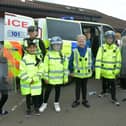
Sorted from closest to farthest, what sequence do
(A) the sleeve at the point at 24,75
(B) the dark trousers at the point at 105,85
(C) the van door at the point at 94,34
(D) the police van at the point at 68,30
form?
1. (A) the sleeve at the point at 24,75
2. (B) the dark trousers at the point at 105,85
3. (D) the police van at the point at 68,30
4. (C) the van door at the point at 94,34

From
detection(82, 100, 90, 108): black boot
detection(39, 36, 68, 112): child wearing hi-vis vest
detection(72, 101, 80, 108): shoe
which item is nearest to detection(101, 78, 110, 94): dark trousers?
detection(82, 100, 90, 108): black boot

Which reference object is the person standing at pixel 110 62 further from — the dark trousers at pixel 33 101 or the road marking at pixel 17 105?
the road marking at pixel 17 105

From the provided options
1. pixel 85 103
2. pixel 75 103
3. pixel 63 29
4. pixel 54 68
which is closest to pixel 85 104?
pixel 85 103

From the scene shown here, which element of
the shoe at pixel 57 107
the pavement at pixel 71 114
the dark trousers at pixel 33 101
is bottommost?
the pavement at pixel 71 114

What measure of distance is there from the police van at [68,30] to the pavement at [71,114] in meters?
2.19

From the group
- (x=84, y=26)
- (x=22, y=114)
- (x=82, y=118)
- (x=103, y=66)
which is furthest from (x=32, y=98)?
(x=84, y=26)

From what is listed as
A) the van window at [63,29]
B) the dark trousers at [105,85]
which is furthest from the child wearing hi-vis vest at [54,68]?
the van window at [63,29]

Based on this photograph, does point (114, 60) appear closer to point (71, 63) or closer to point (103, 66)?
point (103, 66)

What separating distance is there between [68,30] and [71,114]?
440 centimetres

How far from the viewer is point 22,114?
313 inches

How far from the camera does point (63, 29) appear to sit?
452 inches

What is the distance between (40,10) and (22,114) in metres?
14.1

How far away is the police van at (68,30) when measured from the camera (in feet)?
35.3

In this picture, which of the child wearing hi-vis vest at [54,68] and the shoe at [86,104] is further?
the shoe at [86,104]
